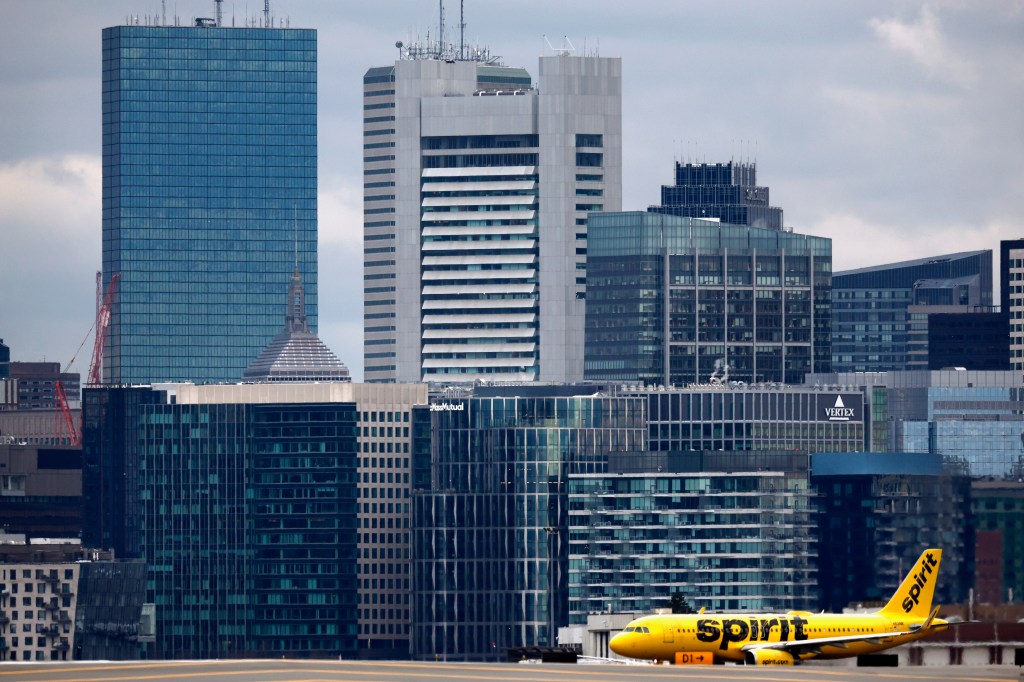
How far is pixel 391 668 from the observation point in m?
146

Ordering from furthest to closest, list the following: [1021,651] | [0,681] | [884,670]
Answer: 1. [1021,651]
2. [884,670]
3. [0,681]

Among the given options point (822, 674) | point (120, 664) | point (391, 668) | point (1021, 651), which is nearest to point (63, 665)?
point (120, 664)

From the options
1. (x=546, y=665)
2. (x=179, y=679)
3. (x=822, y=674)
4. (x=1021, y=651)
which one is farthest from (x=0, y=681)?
(x=1021, y=651)

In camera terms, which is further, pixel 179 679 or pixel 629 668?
pixel 629 668

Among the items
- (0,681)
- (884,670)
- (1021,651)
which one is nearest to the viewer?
(0,681)

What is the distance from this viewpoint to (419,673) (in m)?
143

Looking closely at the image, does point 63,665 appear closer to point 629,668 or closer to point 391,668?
point 391,668

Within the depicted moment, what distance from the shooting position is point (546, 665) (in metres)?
152

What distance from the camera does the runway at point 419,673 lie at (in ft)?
461

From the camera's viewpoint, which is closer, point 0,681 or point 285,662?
point 0,681

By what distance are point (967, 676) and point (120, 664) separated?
45.2 meters

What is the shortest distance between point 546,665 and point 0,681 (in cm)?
3048

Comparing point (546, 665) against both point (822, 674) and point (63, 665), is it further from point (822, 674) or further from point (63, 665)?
point (63, 665)

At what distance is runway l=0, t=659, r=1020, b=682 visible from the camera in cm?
14050
